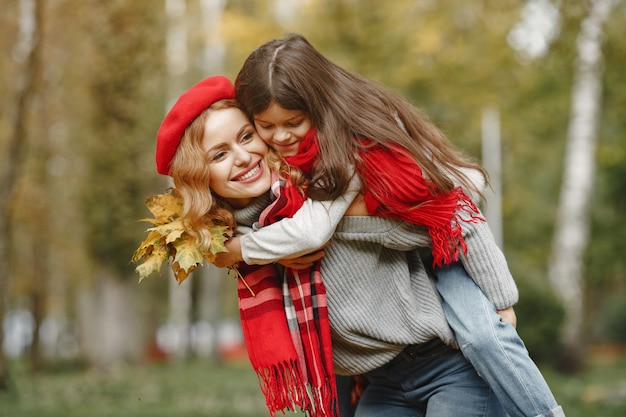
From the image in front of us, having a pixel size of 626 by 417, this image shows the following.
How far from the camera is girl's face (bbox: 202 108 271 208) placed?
114 inches

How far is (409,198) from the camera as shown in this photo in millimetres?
2703

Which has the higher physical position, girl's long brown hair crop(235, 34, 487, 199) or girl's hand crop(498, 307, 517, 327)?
girl's long brown hair crop(235, 34, 487, 199)

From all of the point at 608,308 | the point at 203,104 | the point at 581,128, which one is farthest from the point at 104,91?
the point at 608,308

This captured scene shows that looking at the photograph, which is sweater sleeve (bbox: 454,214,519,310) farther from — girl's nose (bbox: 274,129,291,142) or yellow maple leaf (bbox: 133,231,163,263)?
yellow maple leaf (bbox: 133,231,163,263)

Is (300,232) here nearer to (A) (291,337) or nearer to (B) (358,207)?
(B) (358,207)

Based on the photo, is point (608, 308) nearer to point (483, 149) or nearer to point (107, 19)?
point (483, 149)

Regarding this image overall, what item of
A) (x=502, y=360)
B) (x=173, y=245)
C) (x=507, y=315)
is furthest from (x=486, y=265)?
(x=173, y=245)

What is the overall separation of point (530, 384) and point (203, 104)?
157 cm

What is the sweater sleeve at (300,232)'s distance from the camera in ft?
8.77

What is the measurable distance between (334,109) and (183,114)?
1.89 ft

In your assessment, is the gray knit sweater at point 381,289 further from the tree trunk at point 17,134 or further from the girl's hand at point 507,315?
the tree trunk at point 17,134

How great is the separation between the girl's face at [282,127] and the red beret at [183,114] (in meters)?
0.19

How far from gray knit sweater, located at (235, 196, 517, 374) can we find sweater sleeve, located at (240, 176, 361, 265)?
0.10 ft

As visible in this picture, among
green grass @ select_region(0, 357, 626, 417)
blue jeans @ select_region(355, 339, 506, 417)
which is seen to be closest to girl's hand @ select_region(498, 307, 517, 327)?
blue jeans @ select_region(355, 339, 506, 417)
